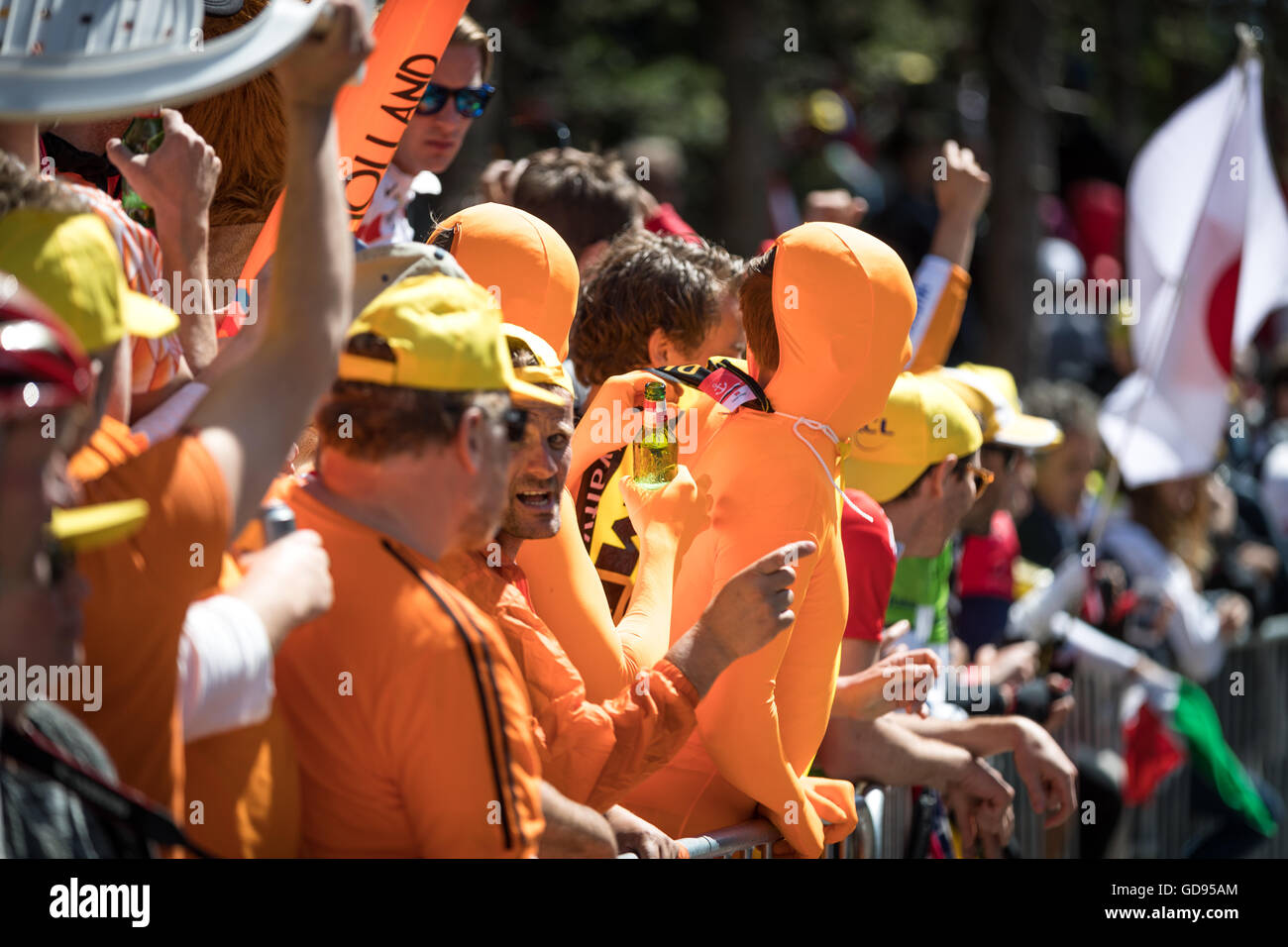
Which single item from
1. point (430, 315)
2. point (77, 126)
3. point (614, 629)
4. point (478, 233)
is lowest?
point (614, 629)

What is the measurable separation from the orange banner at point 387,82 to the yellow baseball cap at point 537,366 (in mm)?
778

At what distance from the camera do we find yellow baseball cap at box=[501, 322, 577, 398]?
3.05 m

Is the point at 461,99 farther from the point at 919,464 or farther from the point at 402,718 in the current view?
the point at 402,718

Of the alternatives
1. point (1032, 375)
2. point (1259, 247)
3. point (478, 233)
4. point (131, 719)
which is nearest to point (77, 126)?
point (478, 233)

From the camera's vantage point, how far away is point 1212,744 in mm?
7207

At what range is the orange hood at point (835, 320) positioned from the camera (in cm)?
345

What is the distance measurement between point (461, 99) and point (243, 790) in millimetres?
2933

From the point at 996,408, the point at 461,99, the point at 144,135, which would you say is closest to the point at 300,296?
the point at 144,135

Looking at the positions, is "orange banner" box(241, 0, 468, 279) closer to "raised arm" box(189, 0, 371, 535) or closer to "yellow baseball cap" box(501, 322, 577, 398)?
"yellow baseball cap" box(501, 322, 577, 398)

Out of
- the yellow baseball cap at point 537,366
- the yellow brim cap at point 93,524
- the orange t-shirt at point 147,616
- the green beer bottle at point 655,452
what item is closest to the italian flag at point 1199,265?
the green beer bottle at point 655,452

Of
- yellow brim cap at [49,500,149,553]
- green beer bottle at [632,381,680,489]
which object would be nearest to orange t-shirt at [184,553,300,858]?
yellow brim cap at [49,500,149,553]

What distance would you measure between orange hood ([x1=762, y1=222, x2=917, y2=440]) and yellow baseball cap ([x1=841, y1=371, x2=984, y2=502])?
0.96 metres
